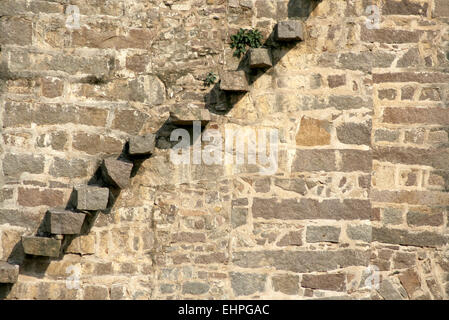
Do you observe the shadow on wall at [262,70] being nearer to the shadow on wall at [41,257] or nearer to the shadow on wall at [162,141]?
the shadow on wall at [162,141]

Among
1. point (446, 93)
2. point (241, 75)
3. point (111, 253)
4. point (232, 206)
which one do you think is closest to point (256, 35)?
point (241, 75)

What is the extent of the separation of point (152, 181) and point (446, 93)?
8.73 ft

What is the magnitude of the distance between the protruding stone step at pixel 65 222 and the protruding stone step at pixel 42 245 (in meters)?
0.09

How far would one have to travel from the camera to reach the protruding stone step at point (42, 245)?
461 centimetres

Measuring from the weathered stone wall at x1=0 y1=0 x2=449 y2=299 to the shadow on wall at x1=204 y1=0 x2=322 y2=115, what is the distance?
0.5 inches

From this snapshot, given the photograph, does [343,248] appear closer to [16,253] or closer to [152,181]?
[152,181]

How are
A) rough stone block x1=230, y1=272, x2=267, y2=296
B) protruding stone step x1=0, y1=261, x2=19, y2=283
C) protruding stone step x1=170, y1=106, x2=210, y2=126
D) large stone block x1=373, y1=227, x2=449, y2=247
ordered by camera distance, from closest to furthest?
protruding stone step x1=0, y1=261, x2=19, y2=283
protruding stone step x1=170, y1=106, x2=210, y2=126
rough stone block x1=230, y1=272, x2=267, y2=296
large stone block x1=373, y1=227, x2=449, y2=247

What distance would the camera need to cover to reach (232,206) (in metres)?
4.83

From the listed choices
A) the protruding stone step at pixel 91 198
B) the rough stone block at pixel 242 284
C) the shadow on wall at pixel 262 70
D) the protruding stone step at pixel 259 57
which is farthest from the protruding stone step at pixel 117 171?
the protruding stone step at pixel 259 57

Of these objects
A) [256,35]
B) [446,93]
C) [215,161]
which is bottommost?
[215,161]

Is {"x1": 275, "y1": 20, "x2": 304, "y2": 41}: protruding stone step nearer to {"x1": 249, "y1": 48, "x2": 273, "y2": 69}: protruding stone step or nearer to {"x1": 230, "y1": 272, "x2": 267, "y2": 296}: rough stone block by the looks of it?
{"x1": 249, "y1": 48, "x2": 273, "y2": 69}: protruding stone step

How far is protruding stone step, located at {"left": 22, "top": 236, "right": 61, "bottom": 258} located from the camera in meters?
4.61

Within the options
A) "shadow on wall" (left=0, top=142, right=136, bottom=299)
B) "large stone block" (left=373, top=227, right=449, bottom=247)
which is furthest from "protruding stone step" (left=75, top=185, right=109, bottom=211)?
"large stone block" (left=373, top=227, right=449, bottom=247)

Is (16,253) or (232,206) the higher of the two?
(232,206)
